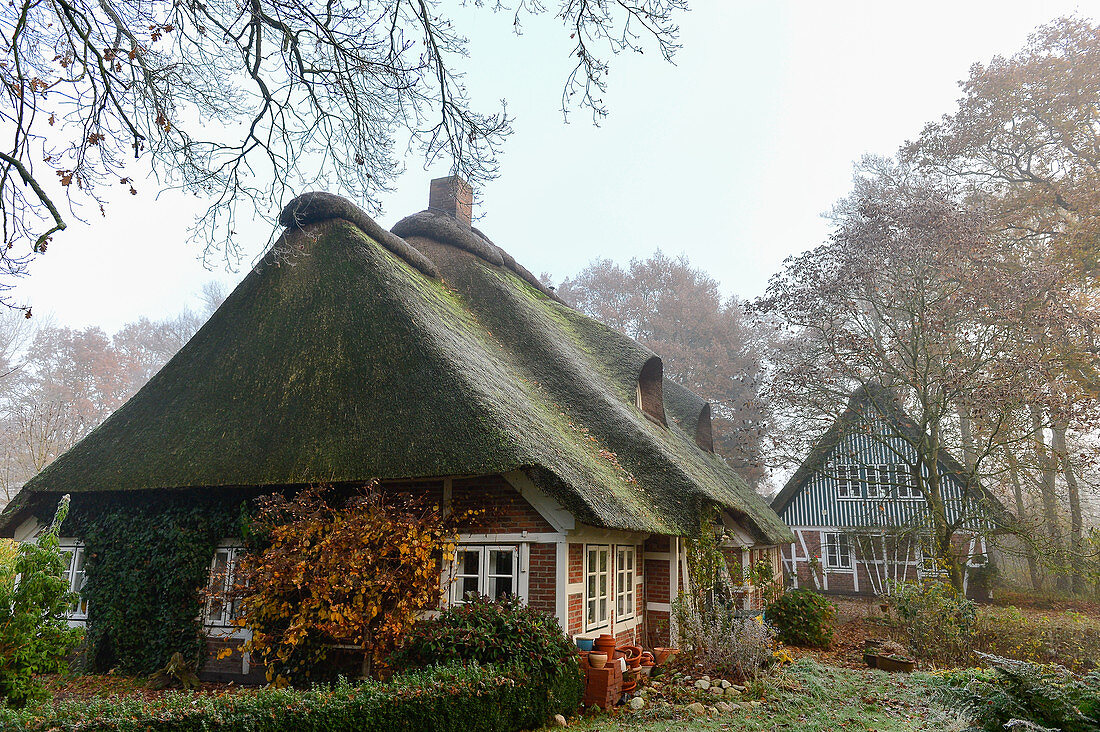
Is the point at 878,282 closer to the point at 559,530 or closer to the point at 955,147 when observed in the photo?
the point at 955,147

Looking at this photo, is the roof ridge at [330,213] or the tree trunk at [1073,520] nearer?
the roof ridge at [330,213]

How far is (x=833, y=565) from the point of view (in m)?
21.6

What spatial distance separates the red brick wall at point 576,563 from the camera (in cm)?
820

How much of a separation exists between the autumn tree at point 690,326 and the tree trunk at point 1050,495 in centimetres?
1042

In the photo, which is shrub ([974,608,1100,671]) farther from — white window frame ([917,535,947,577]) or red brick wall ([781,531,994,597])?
red brick wall ([781,531,994,597])

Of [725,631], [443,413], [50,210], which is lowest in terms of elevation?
[725,631]

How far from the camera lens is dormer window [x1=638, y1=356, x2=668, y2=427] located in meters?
14.8

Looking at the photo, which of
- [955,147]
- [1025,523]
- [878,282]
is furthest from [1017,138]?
[1025,523]

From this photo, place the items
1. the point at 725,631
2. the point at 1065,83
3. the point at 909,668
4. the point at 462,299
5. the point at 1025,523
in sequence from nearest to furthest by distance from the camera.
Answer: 1. the point at 725,631
2. the point at 909,668
3. the point at 462,299
4. the point at 1025,523
5. the point at 1065,83

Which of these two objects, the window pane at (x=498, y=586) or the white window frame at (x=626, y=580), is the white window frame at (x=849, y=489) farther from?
the window pane at (x=498, y=586)

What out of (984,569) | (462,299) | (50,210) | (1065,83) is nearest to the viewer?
(50,210)

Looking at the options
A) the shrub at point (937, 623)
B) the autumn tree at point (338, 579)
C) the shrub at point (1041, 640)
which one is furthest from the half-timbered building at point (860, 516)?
the autumn tree at point (338, 579)

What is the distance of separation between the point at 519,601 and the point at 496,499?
4.49 ft

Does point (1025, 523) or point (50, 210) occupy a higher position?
point (50, 210)
